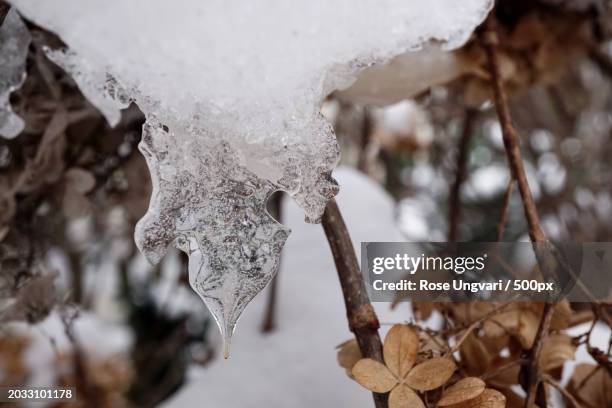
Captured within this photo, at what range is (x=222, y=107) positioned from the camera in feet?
1.06

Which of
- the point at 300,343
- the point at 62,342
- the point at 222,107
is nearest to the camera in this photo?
the point at 222,107

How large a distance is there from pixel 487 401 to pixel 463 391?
0.05 ft

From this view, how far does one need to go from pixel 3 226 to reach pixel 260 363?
246 millimetres

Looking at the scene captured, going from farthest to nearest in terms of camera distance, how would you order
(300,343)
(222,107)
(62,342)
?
1. (62,342)
2. (300,343)
3. (222,107)

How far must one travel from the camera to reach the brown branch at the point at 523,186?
0.37 m

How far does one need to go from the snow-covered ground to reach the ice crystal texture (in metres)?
0.27

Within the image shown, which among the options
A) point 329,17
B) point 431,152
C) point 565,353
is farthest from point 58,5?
point 431,152

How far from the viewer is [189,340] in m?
1.05

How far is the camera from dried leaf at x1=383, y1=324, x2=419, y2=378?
13.8 inches

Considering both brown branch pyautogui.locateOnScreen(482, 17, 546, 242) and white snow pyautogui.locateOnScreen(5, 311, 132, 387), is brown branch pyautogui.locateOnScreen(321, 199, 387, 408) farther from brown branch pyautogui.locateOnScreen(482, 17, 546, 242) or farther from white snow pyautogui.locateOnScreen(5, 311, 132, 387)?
white snow pyautogui.locateOnScreen(5, 311, 132, 387)

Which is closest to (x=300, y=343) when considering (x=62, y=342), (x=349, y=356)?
(x=349, y=356)

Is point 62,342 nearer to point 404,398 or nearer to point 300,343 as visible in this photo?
point 300,343

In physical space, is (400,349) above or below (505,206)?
below

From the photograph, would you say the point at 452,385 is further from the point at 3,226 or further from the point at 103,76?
the point at 3,226
